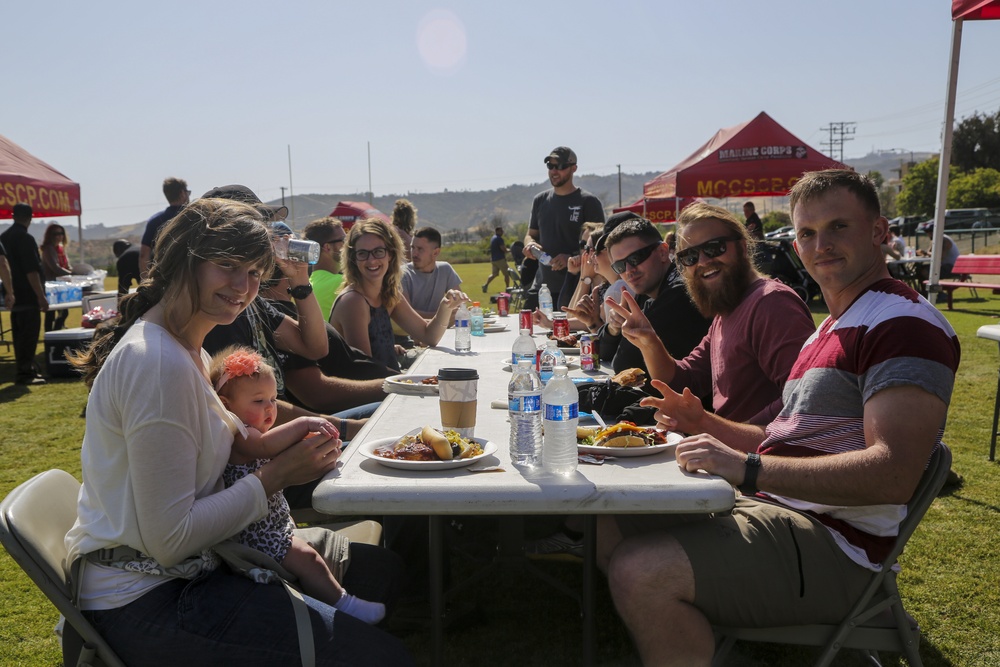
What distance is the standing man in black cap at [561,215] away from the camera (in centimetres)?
760

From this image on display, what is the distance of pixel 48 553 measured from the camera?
67.4 inches

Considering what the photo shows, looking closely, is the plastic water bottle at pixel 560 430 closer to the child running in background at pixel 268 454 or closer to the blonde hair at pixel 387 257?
the child running in background at pixel 268 454

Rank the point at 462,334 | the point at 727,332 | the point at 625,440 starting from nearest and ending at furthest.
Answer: the point at 625,440, the point at 727,332, the point at 462,334

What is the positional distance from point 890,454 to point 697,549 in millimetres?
512

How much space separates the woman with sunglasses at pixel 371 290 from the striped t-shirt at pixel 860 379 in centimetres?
293

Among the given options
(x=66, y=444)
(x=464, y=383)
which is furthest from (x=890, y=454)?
(x=66, y=444)

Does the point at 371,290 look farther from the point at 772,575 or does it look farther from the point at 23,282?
the point at 23,282

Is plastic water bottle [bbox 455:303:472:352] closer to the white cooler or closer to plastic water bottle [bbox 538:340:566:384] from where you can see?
plastic water bottle [bbox 538:340:566:384]

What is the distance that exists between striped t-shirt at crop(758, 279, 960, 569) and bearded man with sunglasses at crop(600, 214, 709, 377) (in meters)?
1.33

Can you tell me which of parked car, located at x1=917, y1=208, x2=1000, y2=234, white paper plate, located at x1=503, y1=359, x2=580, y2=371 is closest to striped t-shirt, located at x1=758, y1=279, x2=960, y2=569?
white paper plate, located at x1=503, y1=359, x2=580, y2=371

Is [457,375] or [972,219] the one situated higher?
[972,219]

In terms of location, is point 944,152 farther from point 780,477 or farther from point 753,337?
point 780,477

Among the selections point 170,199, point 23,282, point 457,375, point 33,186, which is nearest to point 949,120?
point 457,375

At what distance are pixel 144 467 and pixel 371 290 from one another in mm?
3184
